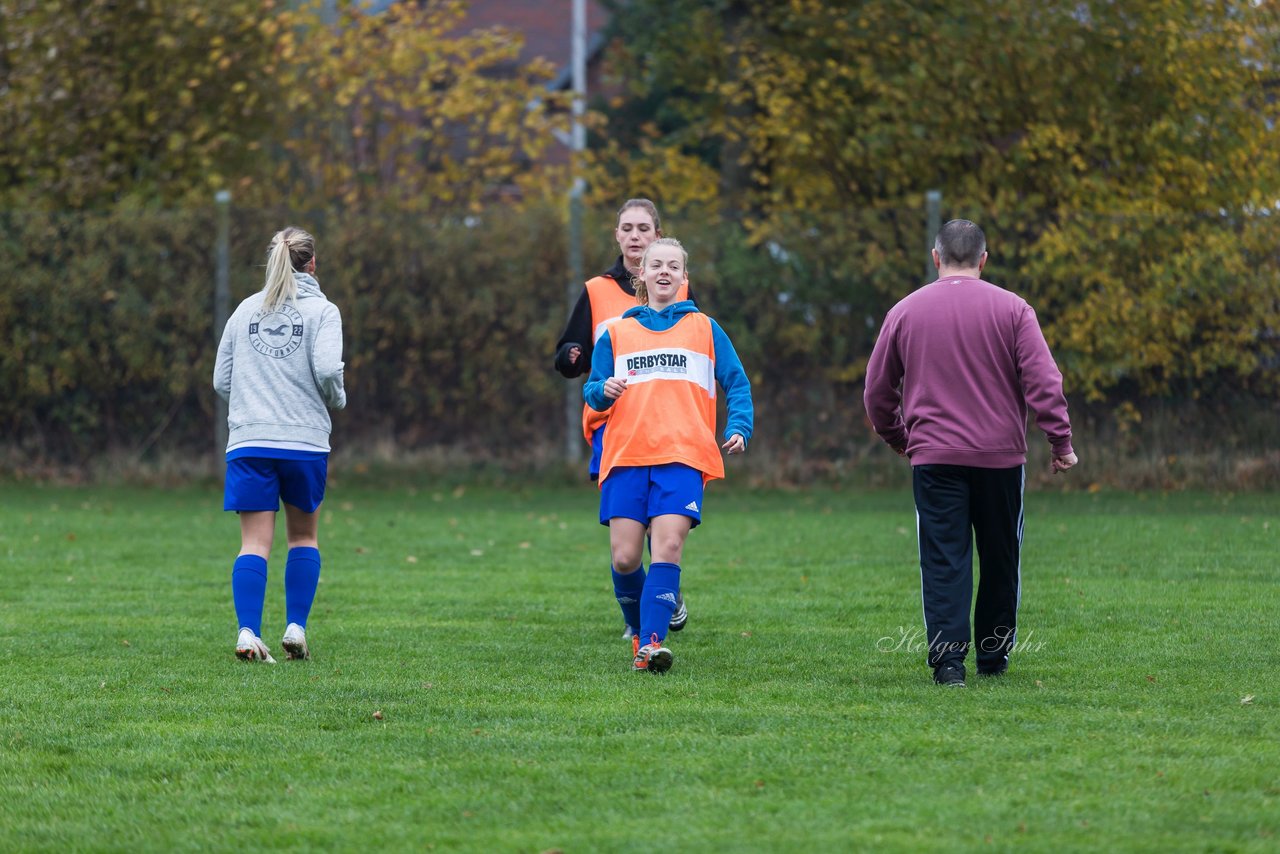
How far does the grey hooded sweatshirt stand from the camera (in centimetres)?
693

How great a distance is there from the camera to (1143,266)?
48.6ft

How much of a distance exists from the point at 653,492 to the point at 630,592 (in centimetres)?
73

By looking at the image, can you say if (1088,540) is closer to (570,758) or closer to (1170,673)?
(1170,673)

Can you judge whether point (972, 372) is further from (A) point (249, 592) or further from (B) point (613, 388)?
(A) point (249, 592)

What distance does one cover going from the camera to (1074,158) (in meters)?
15.8

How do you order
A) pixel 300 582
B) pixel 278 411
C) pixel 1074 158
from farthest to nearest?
pixel 1074 158 → pixel 300 582 → pixel 278 411

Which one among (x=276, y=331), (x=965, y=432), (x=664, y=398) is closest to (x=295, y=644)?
(x=276, y=331)

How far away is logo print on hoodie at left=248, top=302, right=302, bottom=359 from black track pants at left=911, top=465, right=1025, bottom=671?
2.51 metres

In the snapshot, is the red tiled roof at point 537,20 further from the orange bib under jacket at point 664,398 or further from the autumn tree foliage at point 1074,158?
the orange bib under jacket at point 664,398

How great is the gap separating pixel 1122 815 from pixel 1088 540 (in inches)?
288

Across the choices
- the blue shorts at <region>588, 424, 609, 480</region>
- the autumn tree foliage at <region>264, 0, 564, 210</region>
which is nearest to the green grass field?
the blue shorts at <region>588, 424, 609, 480</region>

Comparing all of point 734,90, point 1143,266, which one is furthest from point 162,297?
point 1143,266

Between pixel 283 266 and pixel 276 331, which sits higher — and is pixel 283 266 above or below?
above

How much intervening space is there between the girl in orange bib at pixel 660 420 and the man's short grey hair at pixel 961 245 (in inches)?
33.9
